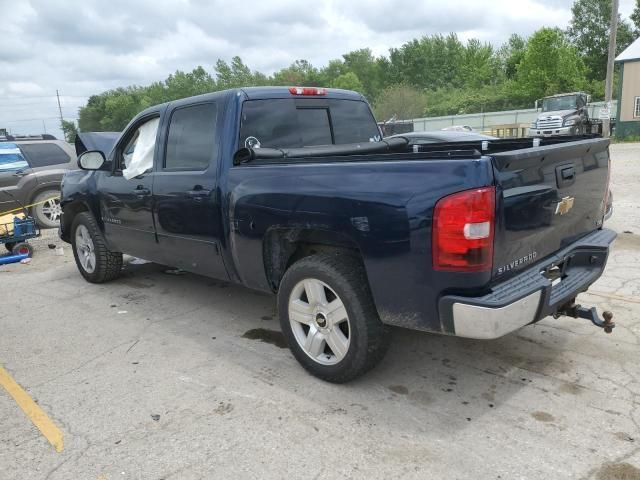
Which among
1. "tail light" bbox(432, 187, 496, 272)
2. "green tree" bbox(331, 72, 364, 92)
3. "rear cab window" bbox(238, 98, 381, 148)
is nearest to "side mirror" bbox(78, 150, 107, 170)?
"rear cab window" bbox(238, 98, 381, 148)

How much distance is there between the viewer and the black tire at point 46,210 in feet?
33.1

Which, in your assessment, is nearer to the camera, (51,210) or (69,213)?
(69,213)

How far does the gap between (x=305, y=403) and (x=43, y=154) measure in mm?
9406

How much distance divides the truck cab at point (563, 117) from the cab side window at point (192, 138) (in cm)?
2311

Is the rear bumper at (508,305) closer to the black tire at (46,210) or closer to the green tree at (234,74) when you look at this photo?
the black tire at (46,210)

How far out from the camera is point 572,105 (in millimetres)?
25906

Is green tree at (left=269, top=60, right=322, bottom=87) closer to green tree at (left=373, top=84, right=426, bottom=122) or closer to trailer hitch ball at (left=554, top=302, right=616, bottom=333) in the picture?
green tree at (left=373, top=84, right=426, bottom=122)

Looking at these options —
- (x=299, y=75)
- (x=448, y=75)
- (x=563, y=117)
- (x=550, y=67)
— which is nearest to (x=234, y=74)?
(x=299, y=75)

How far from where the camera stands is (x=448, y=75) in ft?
255

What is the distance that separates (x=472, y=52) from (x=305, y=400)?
79.8 metres

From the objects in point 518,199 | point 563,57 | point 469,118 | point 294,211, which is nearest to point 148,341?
point 294,211

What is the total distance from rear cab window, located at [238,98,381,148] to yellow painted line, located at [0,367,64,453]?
2207 millimetres

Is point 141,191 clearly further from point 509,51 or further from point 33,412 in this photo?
point 509,51

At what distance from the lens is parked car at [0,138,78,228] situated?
9.80m
